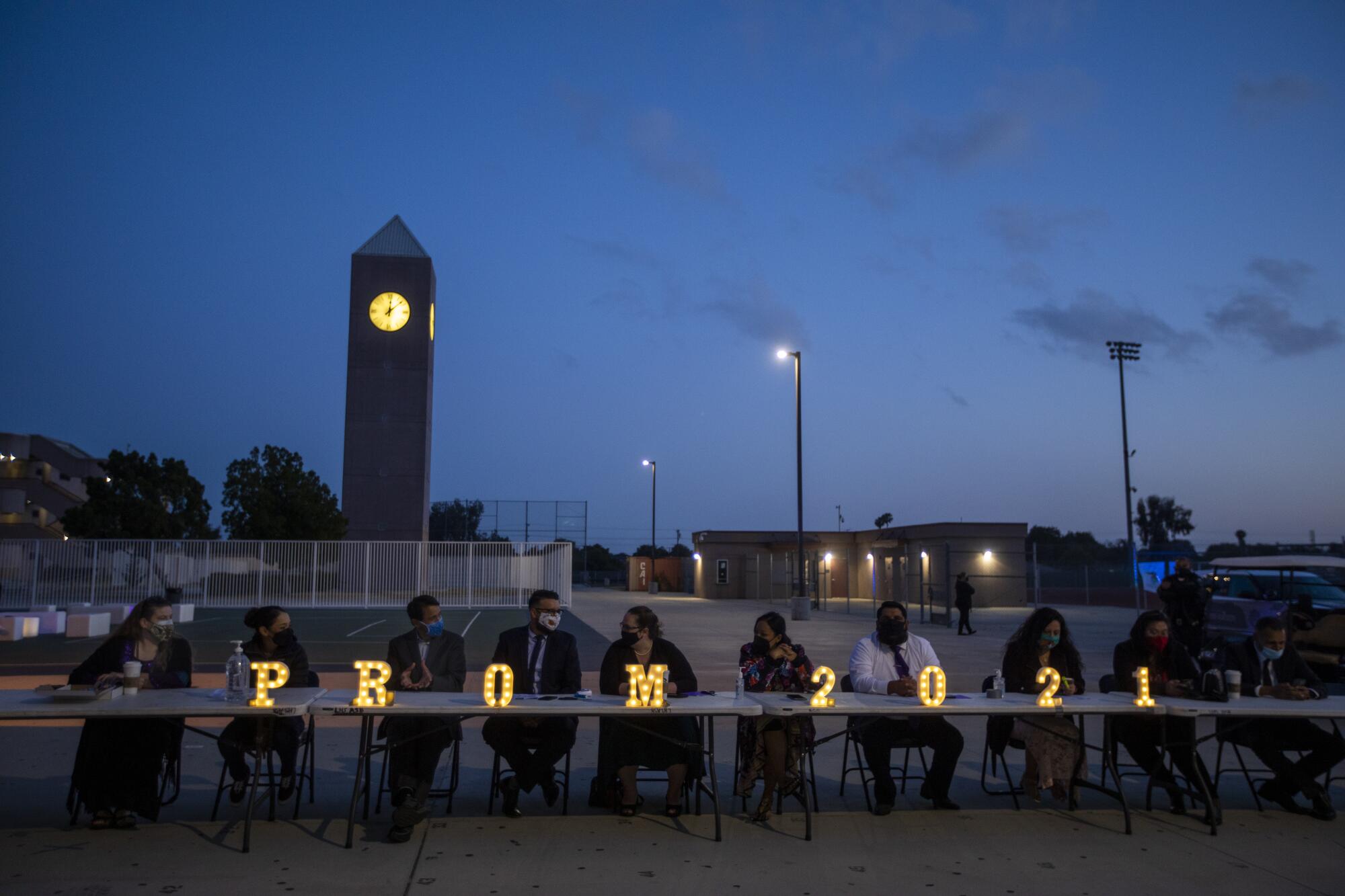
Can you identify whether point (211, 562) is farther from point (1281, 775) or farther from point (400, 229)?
point (1281, 775)

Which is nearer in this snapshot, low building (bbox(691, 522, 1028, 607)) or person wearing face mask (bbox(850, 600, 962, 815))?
person wearing face mask (bbox(850, 600, 962, 815))

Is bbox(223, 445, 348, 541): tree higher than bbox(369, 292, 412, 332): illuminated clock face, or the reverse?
bbox(369, 292, 412, 332): illuminated clock face

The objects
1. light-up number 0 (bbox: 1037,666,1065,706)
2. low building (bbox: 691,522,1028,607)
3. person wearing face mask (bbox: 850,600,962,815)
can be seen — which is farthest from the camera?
low building (bbox: 691,522,1028,607)

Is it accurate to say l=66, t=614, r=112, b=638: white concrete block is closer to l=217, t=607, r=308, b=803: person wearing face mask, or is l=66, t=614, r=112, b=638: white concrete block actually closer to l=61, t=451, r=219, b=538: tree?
l=217, t=607, r=308, b=803: person wearing face mask

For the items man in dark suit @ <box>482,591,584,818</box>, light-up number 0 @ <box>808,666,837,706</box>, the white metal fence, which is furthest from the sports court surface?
light-up number 0 @ <box>808,666,837,706</box>

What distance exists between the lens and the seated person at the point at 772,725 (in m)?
6.35

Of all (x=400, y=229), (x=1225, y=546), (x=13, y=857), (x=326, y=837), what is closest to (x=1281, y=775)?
(x=326, y=837)

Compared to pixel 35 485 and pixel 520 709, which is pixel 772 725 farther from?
pixel 35 485

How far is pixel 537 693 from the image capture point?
6.86 meters

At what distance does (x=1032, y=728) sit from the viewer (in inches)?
265

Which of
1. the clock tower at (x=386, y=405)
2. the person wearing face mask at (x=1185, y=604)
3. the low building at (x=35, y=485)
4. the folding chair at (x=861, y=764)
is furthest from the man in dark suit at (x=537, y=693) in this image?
the low building at (x=35, y=485)

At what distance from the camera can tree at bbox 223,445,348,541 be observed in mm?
44719

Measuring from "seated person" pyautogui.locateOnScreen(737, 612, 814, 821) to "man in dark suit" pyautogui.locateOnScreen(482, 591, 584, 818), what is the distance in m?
1.20

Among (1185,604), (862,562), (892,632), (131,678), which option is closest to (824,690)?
(892,632)
